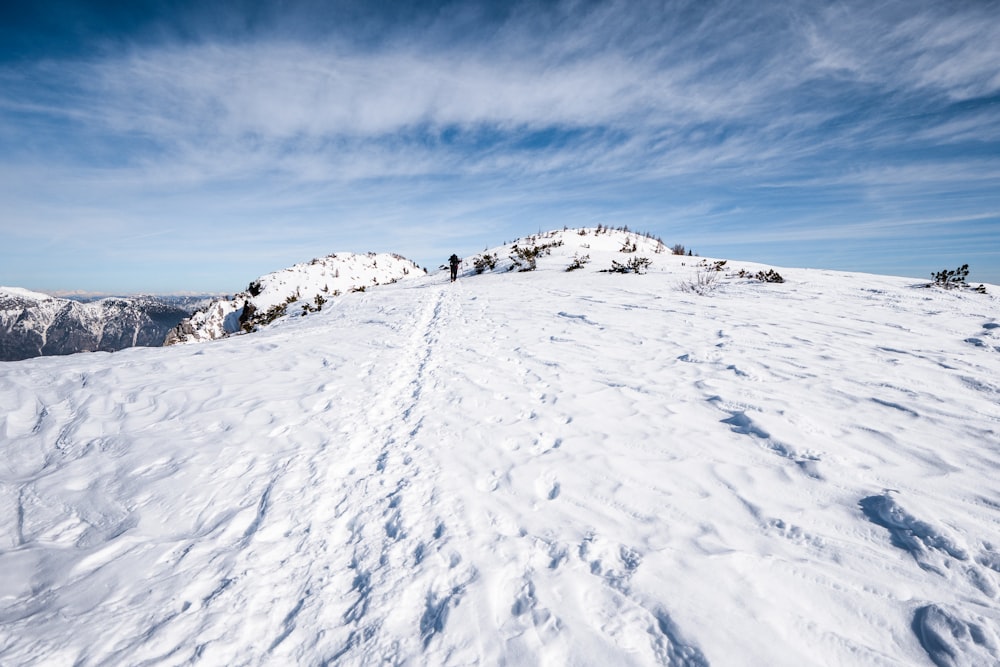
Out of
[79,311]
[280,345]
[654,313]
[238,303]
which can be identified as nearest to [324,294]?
[238,303]

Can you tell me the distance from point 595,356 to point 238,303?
24.5 metres

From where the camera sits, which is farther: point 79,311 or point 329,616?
point 79,311

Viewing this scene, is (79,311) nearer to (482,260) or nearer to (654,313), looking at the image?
(482,260)

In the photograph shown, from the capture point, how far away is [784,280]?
38.9 feet

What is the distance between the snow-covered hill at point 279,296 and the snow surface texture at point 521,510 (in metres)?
12.0

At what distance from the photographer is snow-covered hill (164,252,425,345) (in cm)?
1930

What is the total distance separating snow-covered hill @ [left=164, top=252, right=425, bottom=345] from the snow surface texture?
39.4 ft

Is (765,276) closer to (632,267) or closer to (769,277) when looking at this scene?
(769,277)

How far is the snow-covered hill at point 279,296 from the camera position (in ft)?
63.3

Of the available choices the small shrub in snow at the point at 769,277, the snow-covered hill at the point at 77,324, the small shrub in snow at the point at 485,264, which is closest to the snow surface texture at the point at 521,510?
the small shrub in snow at the point at 769,277

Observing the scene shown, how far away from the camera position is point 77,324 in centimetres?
16838

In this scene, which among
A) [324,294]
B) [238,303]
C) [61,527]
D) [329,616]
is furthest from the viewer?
[238,303]

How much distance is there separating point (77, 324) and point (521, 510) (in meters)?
252

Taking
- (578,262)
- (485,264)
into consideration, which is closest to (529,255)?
(485,264)
